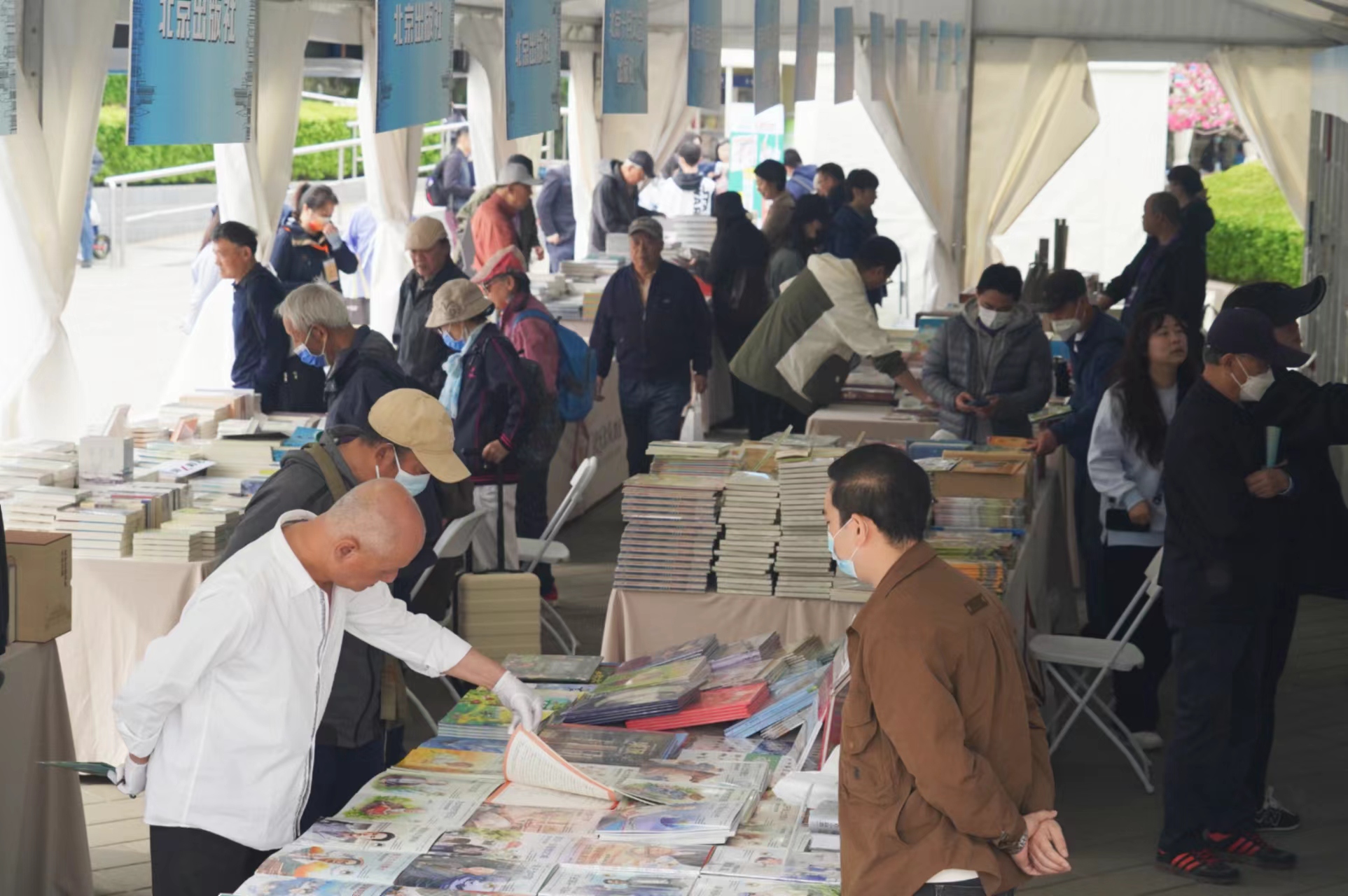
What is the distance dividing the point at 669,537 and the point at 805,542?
41cm

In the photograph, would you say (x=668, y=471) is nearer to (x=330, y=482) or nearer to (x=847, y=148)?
(x=330, y=482)

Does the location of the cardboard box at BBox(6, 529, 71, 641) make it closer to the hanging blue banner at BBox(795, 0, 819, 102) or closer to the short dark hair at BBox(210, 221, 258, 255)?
the short dark hair at BBox(210, 221, 258, 255)

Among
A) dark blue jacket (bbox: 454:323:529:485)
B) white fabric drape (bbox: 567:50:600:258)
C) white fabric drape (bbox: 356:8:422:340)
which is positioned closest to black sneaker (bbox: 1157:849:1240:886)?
dark blue jacket (bbox: 454:323:529:485)

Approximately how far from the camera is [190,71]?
12.1ft

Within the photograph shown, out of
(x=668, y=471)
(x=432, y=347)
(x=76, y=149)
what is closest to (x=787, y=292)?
(x=432, y=347)

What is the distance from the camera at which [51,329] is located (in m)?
6.39

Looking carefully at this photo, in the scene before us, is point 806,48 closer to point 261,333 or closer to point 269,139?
point 269,139

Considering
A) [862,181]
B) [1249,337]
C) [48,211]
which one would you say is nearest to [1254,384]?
[1249,337]

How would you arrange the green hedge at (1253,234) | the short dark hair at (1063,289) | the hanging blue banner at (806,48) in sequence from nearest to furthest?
the short dark hair at (1063,289), the hanging blue banner at (806,48), the green hedge at (1253,234)

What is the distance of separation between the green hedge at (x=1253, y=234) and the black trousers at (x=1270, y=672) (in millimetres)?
12965

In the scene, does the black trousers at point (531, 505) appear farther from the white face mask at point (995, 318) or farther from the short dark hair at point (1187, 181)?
the short dark hair at point (1187, 181)

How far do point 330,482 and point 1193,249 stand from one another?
6.87 metres

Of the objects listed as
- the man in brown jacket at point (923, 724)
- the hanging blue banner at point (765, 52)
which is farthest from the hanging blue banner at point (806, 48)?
the man in brown jacket at point (923, 724)

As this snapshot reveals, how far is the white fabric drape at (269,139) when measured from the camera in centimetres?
808
